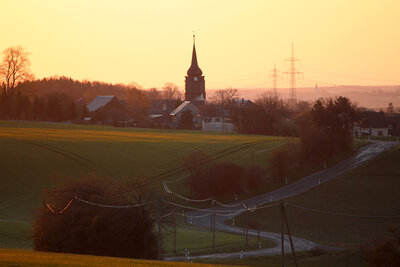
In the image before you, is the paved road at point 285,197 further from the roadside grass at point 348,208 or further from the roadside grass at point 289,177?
Answer: the roadside grass at point 348,208

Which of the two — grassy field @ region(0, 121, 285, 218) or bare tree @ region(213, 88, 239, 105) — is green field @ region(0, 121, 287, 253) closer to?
grassy field @ region(0, 121, 285, 218)

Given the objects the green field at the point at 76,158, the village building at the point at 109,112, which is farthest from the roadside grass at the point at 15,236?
the village building at the point at 109,112

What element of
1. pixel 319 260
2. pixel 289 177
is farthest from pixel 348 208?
pixel 319 260

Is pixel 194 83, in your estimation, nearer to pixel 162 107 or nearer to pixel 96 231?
pixel 162 107

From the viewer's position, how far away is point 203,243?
137 ft

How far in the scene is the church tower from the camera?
180375 millimetres

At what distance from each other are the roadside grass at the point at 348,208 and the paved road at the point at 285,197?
1.70 meters

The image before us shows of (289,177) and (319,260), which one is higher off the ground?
(289,177)

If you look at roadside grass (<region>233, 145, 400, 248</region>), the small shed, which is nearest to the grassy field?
roadside grass (<region>233, 145, 400, 248</region>)

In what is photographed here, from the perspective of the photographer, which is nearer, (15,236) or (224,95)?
(15,236)

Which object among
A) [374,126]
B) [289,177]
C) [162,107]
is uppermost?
[162,107]

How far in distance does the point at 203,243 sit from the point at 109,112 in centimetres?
9476

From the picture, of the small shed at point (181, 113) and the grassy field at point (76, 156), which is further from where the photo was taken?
the small shed at point (181, 113)

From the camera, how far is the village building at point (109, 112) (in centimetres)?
13175
